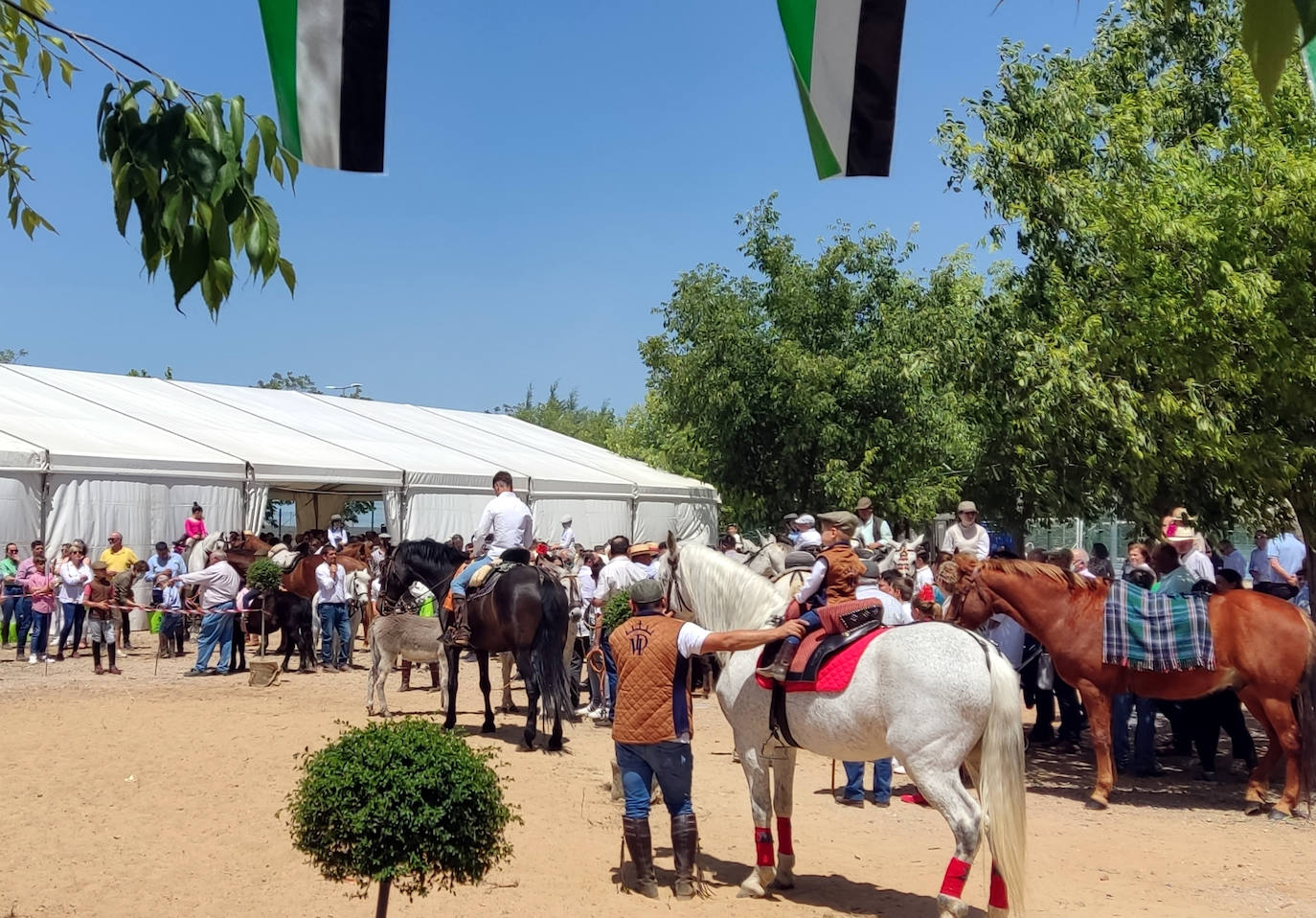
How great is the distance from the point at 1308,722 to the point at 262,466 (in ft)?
62.5

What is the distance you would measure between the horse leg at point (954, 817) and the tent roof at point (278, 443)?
59.3 ft

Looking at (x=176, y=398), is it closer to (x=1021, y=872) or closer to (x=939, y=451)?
(x=939, y=451)

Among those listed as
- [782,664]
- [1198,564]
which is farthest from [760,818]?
[1198,564]

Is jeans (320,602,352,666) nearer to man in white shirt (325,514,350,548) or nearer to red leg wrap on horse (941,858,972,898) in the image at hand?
man in white shirt (325,514,350,548)

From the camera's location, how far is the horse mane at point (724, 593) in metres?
7.00

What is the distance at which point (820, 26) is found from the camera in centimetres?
340

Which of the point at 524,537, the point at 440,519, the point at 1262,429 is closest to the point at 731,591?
the point at 524,537

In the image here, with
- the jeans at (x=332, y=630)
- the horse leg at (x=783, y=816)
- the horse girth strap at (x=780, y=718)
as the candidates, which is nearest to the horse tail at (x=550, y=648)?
the horse leg at (x=783, y=816)

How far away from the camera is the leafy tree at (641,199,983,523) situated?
26.8m

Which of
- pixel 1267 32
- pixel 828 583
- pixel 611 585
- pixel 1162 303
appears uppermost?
pixel 1162 303

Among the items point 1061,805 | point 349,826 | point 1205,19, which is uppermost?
point 1205,19

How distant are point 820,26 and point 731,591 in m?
4.27

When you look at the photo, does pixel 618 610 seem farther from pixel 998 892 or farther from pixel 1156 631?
pixel 998 892

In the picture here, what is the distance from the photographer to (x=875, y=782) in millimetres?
9602
